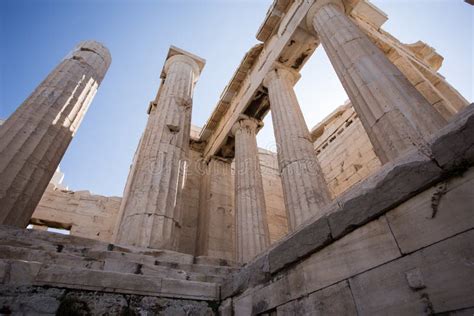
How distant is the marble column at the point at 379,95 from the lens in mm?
4621

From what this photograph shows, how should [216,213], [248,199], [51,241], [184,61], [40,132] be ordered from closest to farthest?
1. [51,241]
2. [40,132]
3. [248,199]
4. [216,213]
5. [184,61]

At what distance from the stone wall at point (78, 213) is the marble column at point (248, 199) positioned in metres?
8.05

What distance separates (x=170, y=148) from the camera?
7.94m

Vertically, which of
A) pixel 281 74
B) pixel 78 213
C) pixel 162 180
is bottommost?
pixel 162 180

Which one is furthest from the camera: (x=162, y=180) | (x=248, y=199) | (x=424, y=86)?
(x=248, y=199)

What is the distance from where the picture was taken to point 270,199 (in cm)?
1577

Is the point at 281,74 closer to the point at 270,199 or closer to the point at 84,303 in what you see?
the point at 270,199

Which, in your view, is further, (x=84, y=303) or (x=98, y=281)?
(x=98, y=281)

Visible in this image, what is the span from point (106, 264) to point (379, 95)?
5.65m

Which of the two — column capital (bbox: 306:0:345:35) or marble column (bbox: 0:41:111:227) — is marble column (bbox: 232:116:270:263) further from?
marble column (bbox: 0:41:111:227)

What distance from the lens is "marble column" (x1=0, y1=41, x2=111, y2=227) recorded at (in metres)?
5.76

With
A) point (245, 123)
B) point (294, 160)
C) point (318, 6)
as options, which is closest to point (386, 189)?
point (294, 160)

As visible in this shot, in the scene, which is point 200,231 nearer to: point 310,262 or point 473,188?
point 310,262

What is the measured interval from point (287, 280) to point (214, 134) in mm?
12788
